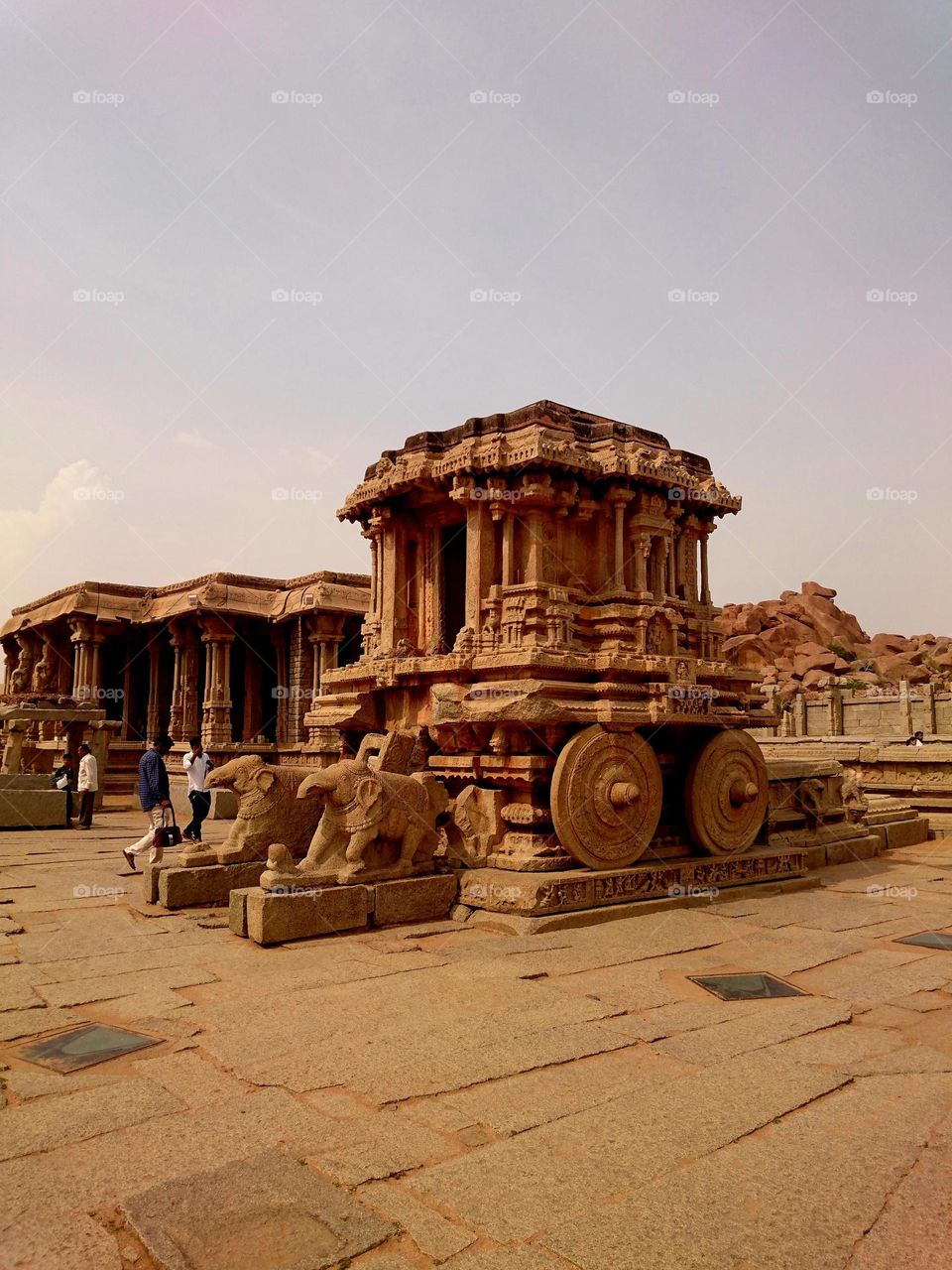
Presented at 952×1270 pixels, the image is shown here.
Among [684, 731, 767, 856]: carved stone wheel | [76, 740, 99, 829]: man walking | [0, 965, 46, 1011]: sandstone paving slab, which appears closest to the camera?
[0, 965, 46, 1011]: sandstone paving slab

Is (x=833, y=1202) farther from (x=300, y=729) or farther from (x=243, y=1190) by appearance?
(x=300, y=729)

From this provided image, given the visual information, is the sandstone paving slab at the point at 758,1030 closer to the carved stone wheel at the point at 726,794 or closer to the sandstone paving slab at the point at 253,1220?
the sandstone paving slab at the point at 253,1220

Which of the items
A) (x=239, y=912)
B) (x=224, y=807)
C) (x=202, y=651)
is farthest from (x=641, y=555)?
(x=202, y=651)

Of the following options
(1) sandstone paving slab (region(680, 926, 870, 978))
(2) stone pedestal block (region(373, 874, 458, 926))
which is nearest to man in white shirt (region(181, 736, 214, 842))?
(2) stone pedestal block (region(373, 874, 458, 926))

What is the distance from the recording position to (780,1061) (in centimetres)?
411

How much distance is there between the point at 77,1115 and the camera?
3.39 meters

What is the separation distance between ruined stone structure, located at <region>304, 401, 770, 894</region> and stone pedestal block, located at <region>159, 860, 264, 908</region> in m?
1.83

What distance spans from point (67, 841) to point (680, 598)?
8858mm

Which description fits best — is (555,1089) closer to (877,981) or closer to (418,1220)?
(418,1220)

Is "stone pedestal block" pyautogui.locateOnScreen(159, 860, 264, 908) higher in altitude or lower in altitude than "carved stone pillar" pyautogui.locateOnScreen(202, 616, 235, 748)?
lower

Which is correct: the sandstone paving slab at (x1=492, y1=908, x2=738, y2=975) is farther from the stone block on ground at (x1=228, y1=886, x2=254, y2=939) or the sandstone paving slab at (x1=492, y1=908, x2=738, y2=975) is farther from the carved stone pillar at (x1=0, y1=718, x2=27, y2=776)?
the carved stone pillar at (x1=0, y1=718, x2=27, y2=776)

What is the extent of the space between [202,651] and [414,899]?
19716mm

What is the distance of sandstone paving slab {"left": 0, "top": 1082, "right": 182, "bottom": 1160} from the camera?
10.4 ft

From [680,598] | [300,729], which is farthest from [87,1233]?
[300,729]
